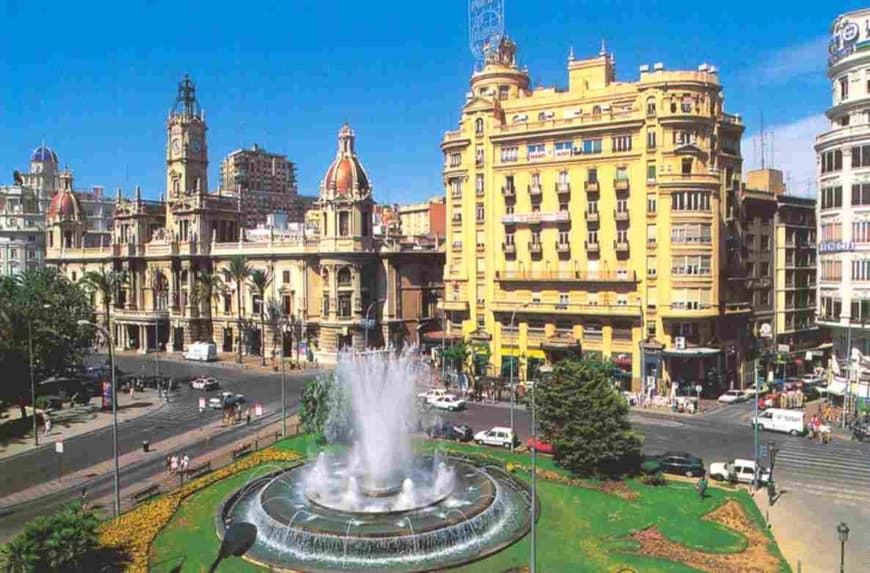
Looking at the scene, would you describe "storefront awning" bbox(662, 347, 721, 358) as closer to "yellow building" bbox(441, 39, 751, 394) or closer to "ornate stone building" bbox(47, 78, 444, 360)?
"yellow building" bbox(441, 39, 751, 394)

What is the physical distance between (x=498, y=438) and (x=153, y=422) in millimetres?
27879

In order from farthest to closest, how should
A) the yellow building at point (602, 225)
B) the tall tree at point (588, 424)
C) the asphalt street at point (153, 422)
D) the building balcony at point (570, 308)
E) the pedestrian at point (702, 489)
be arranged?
the building balcony at point (570, 308)
the yellow building at point (602, 225)
the asphalt street at point (153, 422)
the tall tree at point (588, 424)
the pedestrian at point (702, 489)

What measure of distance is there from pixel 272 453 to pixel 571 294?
36334mm

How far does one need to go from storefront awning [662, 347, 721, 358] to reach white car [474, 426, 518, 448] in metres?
22.3

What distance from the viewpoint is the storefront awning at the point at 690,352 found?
2566 inches

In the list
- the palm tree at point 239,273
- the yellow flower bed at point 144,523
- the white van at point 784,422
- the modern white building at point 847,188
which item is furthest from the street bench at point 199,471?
the palm tree at point 239,273

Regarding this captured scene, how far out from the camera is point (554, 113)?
74.6m

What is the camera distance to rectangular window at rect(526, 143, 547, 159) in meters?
73.1

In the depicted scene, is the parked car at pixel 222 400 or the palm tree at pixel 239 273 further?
the palm tree at pixel 239 273

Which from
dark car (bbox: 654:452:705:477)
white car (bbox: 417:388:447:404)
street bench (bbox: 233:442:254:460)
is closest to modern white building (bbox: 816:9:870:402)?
dark car (bbox: 654:452:705:477)

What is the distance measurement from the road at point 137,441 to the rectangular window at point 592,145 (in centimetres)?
3581

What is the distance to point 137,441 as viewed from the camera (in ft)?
171

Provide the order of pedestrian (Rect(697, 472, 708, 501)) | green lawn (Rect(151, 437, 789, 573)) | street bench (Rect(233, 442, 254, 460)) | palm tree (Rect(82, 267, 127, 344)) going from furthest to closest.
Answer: palm tree (Rect(82, 267, 127, 344))
street bench (Rect(233, 442, 254, 460))
pedestrian (Rect(697, 472, 708, 501))
green lawn (Rect(151, 437, 789, 573))

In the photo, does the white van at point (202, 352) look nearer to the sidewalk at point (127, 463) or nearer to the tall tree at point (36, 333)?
the tall tree at point (36, 333)
